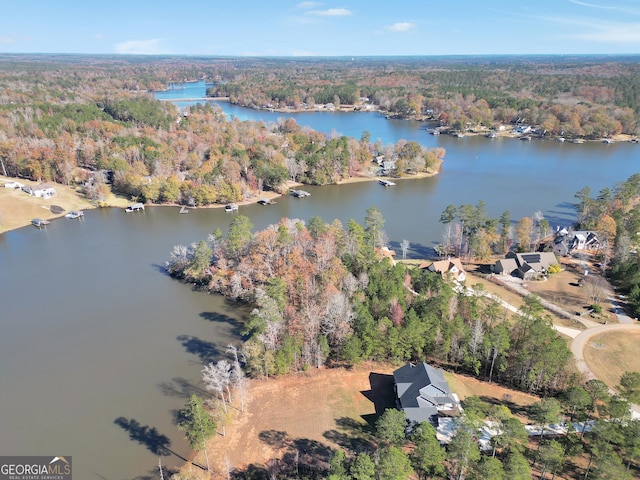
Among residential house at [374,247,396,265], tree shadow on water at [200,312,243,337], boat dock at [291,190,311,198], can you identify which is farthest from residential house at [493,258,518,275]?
boat dock at [291,190,311,198]

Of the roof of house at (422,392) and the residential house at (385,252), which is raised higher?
the residential house at (385,252)

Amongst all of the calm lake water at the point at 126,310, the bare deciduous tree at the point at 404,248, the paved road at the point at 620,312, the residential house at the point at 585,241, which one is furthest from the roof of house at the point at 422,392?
the residential house at the point at 585,241

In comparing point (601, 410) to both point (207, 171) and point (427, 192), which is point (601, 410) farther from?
point (207, 171)

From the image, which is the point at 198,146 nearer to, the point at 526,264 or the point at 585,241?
the point at 526,264

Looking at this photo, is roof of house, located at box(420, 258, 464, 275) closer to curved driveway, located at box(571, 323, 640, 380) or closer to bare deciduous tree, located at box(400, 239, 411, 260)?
bare deciduous tree, located at box(400, 239, 411, 260)

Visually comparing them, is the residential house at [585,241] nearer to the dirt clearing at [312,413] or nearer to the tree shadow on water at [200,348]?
the dirt clearing at [312,413]

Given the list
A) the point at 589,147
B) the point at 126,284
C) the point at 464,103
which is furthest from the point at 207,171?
the point at 464,103

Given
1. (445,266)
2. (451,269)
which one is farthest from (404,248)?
(451,269)
